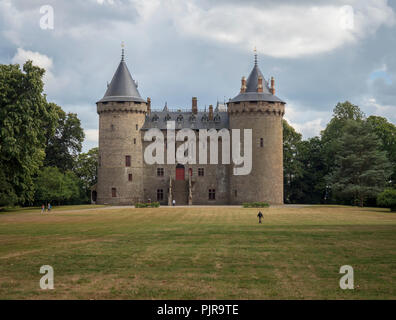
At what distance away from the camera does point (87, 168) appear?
69.7 metres

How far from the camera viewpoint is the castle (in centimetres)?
5900

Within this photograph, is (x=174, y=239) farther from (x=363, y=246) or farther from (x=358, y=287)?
(x=358, y=287)

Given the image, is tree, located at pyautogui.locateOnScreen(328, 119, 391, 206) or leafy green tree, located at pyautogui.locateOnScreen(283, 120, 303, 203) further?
leafy green tree, located at pyautogui.locateOnScreen(283, 120, 303, 203)

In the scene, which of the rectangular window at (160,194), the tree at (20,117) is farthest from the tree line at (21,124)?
the rectangular window at (160,194)

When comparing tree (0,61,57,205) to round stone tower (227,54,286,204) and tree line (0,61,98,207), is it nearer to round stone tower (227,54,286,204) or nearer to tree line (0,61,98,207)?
tree line (0,61,98,207)

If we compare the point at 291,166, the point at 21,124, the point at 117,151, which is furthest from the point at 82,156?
the point at 21,124

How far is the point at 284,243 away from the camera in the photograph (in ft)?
67.0

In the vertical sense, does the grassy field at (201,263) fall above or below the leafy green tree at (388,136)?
below

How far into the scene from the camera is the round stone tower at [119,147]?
Answer: 60.0 metres

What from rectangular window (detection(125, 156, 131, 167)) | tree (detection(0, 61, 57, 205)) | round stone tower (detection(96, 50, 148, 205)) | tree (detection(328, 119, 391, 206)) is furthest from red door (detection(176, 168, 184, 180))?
tree (detection(0, 61, 57, 205))

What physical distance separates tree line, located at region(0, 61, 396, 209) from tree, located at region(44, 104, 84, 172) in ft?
0.44

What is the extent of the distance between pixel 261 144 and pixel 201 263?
44.1 m

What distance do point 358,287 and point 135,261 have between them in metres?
7.41

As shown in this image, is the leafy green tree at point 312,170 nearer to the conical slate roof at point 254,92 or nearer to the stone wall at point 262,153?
the stone wall at point 262,153
